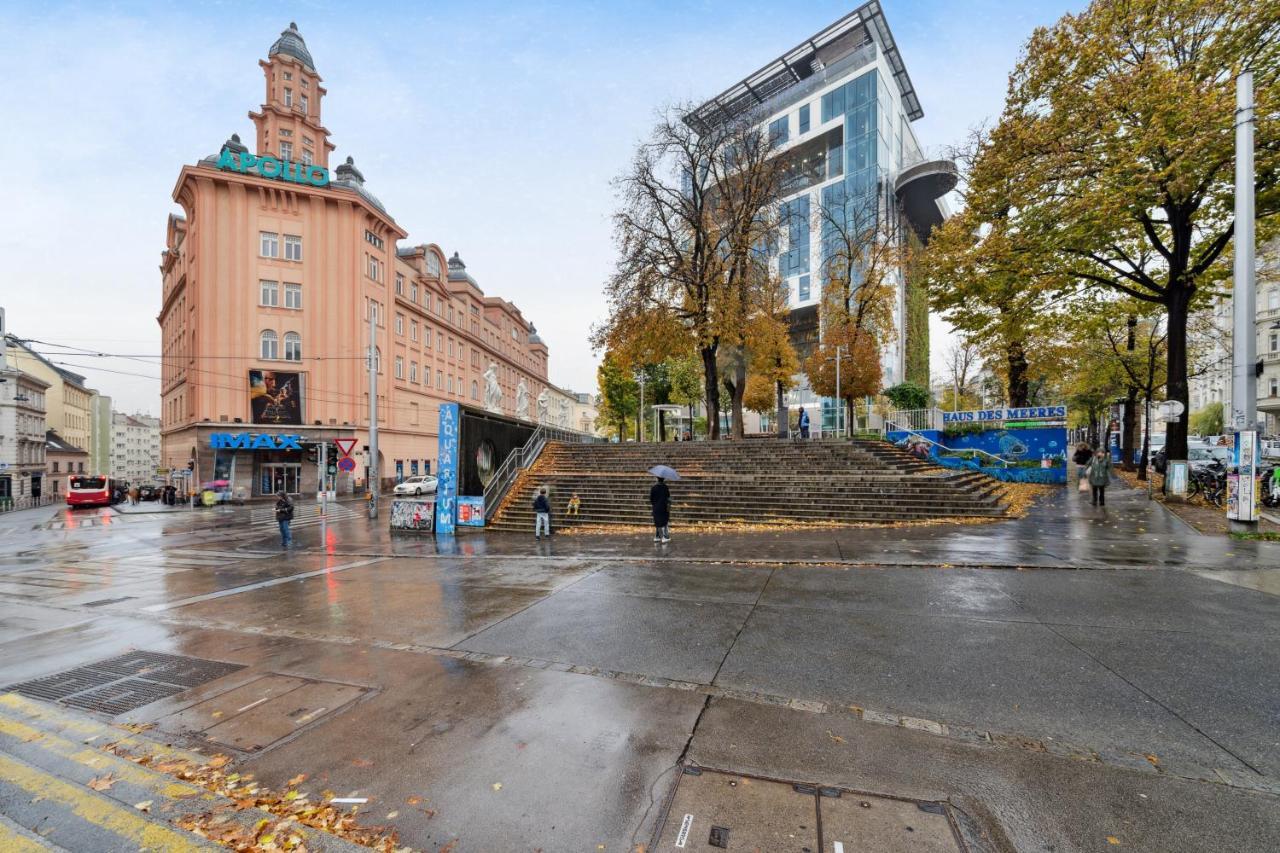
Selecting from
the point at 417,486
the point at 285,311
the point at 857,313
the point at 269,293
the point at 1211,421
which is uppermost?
the point at 269,293

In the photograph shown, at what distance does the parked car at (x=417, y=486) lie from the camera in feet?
113

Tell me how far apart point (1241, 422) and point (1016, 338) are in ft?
35.4

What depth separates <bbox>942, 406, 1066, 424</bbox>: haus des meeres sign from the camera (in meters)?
22.0

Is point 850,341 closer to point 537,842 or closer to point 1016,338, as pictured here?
point 1016,338

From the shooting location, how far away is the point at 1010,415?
22.9 meters

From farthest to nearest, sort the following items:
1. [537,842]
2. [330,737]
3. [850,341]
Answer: [850,341]
[330,737]
[537,842]

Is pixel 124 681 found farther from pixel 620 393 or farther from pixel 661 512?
pixel 620 393

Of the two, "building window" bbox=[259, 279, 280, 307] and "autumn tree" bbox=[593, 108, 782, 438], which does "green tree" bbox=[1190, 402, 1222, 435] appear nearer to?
"autumn tree" bbox=[593, 108, 782, 438]

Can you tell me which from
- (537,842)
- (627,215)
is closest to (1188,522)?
(537,842)

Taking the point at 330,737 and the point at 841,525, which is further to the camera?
the point at 841,525

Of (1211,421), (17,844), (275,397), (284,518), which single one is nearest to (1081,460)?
(17,844)

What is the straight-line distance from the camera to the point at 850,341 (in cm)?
2989

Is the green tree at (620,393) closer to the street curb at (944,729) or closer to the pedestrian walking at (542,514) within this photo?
the pedestrian walking at (542,514)

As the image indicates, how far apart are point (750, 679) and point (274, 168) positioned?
149 feet
